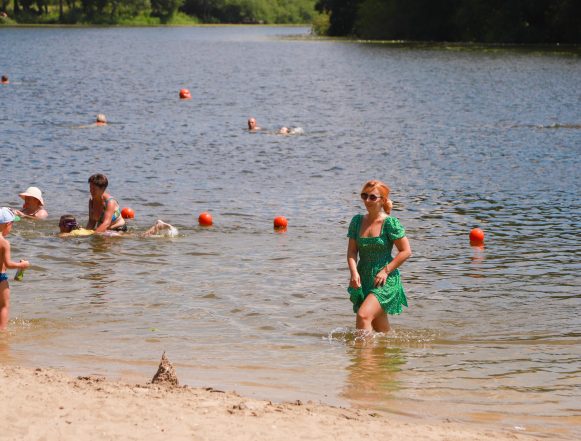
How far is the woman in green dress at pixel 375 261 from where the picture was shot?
9.66 meters


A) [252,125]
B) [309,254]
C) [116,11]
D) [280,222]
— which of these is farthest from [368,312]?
[116,11]

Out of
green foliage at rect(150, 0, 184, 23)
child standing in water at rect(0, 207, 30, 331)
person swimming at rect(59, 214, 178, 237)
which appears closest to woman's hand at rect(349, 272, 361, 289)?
child standing in water at rect(0, 207, 30, 331)

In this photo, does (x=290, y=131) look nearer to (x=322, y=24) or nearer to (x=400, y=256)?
(x=400, y=256)

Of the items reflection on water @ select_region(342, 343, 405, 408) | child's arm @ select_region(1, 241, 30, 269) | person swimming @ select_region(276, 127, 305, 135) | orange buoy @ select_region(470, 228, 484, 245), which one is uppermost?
child's arm @ select_region(1, 241, 30, 269)

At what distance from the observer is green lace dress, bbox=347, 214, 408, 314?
970 centimetres

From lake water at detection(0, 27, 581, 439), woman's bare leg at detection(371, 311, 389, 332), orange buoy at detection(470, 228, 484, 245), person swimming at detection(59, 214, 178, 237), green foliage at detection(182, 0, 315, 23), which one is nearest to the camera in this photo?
lake water at detection(0, 27, 581, 439)

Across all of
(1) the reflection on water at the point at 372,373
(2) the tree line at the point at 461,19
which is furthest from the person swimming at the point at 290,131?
(2) the tree line at the point at 461,19

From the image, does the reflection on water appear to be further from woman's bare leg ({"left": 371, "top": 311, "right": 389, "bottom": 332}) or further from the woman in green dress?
the woman in green dress

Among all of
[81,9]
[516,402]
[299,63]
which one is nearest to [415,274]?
[516,402]

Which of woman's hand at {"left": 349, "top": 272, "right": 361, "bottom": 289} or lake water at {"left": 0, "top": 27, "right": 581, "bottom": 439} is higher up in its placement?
woman's hand at {"left": 349, "top": 272, "right": 361, "bottom": 289}

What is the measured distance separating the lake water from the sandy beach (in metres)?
0.61

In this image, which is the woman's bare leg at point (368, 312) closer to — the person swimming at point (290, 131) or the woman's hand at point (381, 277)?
the woman's hand at point (381, 277)

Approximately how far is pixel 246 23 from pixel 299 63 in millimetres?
130246

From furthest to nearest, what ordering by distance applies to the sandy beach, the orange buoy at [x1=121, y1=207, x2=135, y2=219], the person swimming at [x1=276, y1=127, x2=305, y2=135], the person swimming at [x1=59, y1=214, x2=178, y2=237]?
1. the person swimming at [x1=276, y1=127, x2=305, y2=135]
2. the orange buoy at [x1=121, y1=207, x2=135, y2=219]
3. the person swimming at [x1=59, y1=214, x2=178, y2=237]
4. the sandy beach
